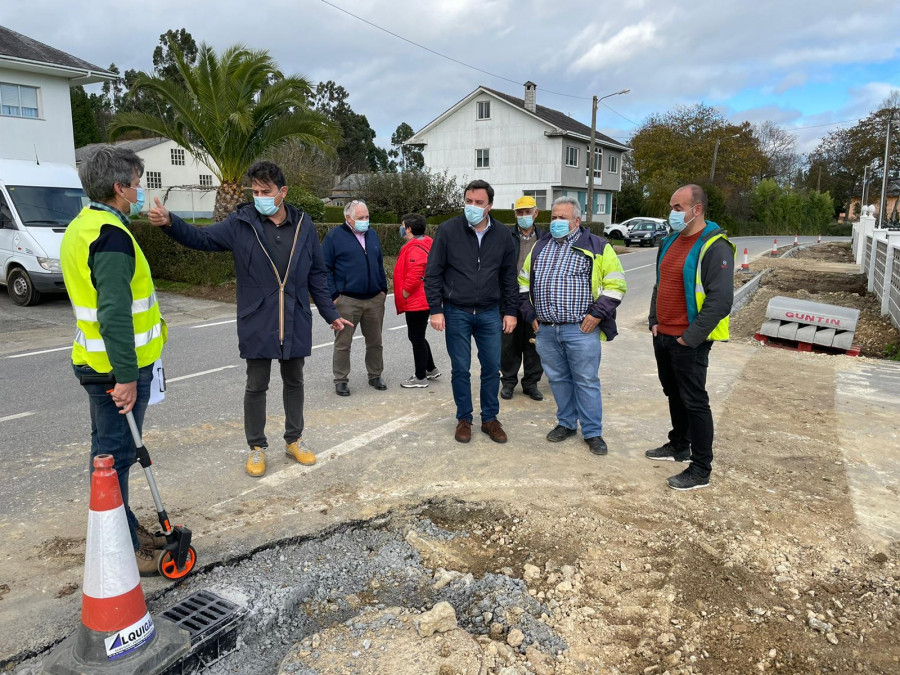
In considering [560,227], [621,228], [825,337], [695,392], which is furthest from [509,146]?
[695,392]

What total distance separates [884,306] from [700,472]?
9.82m

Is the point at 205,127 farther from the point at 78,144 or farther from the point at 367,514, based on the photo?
the point at 78,144

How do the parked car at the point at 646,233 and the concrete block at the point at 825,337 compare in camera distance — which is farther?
the parked car at the point at 646,233

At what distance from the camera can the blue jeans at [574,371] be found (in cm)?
499

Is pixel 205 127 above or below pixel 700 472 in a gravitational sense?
above

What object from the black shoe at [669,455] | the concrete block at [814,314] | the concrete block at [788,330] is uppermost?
the concrete block at [814,314]

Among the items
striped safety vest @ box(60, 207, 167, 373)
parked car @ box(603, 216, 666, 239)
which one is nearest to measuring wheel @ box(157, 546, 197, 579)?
striped safety vest @ box(60, 207, 167, 373)

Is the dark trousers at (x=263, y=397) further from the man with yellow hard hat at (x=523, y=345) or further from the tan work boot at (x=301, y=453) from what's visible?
the man with yellow hard hat at (x=523, y=345)

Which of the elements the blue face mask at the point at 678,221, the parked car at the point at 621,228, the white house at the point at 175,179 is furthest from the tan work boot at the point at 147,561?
the white house at the point at 175,179

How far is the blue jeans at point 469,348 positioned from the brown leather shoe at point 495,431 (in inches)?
1.7

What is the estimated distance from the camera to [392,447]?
4.99 metres

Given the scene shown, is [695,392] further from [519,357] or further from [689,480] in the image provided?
[519,357]

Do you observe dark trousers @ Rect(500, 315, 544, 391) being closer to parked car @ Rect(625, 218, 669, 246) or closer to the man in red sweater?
the man in red sweater

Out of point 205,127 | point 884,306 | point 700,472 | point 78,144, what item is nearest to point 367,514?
point 700,472
